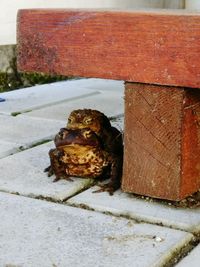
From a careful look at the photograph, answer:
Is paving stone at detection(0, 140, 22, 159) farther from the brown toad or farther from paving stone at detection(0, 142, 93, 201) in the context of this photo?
the brown toad

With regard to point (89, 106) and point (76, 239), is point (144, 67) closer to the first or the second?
point (76, 239)

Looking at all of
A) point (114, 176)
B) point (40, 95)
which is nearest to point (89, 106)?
point (40, 95)

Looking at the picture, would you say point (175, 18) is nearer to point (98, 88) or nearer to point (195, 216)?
point (195, 216)

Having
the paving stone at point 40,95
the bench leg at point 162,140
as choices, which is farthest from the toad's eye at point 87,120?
the paving stone at point 40,95

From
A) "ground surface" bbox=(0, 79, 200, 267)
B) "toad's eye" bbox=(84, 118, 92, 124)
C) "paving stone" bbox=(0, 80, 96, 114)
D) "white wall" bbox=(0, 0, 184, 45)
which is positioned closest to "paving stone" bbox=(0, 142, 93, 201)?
"ground surface" bbox=(0, 79, 200, 267)

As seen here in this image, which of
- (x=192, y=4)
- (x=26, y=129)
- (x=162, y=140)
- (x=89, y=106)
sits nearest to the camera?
(x=162, y=140)

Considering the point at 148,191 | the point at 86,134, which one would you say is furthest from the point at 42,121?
the point at 148,191

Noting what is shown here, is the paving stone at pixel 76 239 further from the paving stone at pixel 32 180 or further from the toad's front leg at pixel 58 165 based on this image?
the toad's front leg at pixel 58 165
